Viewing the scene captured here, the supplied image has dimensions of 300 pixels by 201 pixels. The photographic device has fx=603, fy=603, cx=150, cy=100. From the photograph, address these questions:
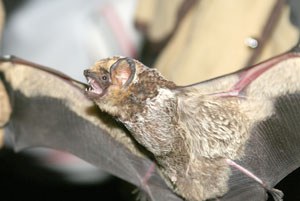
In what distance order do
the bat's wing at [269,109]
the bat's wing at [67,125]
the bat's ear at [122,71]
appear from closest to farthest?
the bat's ear at [122,71] → the bat's wing at [269,109] → the bat's wing at [67,125]

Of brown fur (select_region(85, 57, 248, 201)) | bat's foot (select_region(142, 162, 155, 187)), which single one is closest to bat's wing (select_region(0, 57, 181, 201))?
bat's foot (select_region(142, 162, 155, 187))

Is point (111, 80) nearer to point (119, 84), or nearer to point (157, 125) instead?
point (119, 84)

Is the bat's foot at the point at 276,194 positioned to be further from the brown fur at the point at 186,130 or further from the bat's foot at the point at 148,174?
the bat's foot at the point at 148,174

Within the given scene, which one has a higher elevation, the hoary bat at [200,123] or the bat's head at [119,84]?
the bat's head at [119,84]

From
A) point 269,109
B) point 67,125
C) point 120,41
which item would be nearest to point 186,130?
point 269,109

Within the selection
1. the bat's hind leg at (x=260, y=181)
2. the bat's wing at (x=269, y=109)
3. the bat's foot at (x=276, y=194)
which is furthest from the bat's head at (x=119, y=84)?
the bat's foot at (x=276, y=194)

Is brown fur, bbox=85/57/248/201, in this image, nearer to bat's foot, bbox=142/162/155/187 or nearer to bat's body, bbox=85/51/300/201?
bat's body, bbox=85/51/300/201
